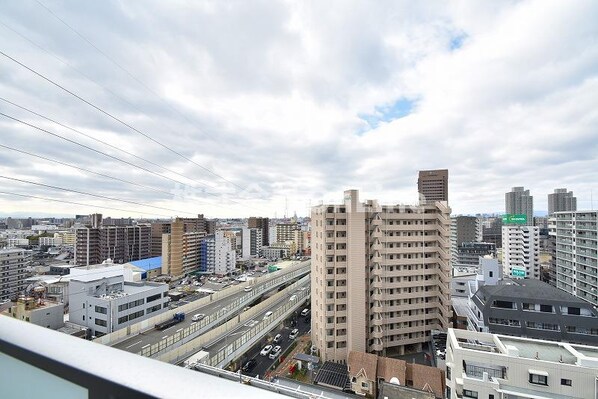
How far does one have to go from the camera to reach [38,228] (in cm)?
3491

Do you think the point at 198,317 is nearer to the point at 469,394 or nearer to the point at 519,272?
the point at 469,394

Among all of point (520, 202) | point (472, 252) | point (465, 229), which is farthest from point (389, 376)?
point (520, 202)

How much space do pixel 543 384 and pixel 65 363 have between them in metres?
7.71

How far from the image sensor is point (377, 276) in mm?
10719

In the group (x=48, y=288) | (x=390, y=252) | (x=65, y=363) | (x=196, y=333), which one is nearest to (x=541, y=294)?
(x=390, y=252)

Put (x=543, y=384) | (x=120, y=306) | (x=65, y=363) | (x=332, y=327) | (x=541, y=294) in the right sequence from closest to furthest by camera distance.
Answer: (x=65, y=363), (x=543, y=384), (x=541, y=294), (x=332, y=327), (x=120, y=306)

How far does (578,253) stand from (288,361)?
16163mm

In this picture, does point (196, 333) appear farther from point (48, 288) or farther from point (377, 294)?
point (48, 288)

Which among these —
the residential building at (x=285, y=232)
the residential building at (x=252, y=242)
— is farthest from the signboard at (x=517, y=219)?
the residential building at (x=252, y=242)

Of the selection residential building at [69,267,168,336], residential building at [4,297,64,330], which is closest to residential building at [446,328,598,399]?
residential building at [69,267,168,336]

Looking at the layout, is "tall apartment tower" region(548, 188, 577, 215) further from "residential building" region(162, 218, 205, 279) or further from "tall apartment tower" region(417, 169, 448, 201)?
"residential building" region(162, 218, 205, 279)

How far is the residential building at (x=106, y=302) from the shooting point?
10742mm

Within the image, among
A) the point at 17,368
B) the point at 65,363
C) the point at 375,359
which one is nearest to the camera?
the point at 65,363

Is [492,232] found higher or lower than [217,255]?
higher
